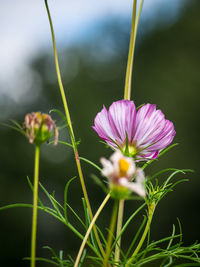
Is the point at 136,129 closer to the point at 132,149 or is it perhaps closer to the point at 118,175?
the point at 132,149

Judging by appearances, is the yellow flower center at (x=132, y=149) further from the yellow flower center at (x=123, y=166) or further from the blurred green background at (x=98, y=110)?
the blurred green background at (x=98, y=110)

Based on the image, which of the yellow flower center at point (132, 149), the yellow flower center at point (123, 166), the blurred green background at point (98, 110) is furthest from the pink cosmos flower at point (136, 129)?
the blurred green background at point (98, 110)

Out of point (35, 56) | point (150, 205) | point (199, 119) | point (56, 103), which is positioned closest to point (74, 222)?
point (56, 103)

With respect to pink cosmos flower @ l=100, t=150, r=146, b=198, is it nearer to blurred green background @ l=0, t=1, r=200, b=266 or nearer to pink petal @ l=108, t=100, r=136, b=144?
pink petal @ l=108, t=100, r=136, b=144

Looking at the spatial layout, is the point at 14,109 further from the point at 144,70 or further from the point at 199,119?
the point at 199,119

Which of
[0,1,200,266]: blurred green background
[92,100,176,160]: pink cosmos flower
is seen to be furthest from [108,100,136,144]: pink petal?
[0,1,200,266]: blurred green background
